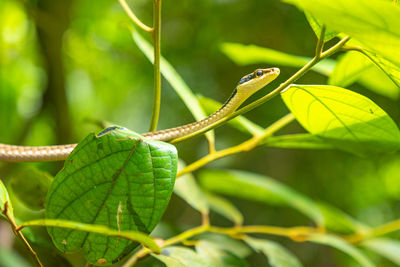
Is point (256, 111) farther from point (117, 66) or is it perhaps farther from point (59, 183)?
point (59, 183)

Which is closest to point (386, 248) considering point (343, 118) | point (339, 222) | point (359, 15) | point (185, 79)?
point (339, 222)

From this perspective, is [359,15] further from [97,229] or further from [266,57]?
[266,57]

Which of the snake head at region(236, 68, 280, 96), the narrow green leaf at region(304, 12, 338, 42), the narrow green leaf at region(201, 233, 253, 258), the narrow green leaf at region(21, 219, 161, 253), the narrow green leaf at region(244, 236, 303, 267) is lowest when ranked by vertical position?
the narrow green leaf at region(201, 233, 253, 258)

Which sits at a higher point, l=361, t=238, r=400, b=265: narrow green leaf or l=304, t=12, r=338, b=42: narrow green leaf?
l=304, t=12, r=338, b=42: narrow green leaf

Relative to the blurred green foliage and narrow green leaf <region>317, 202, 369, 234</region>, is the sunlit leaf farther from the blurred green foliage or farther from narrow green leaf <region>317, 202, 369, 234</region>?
the blurred green foliage

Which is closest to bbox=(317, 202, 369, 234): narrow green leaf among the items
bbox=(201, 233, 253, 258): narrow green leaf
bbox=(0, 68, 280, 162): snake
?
bbox=(201, 233, 253, 258): narrow green leaf

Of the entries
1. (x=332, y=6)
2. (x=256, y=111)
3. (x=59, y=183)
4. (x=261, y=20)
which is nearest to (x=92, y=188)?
(x=59, y=183)

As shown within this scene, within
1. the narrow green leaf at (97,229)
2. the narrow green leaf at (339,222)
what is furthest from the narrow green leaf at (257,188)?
the narrow green leaf at (97,229)

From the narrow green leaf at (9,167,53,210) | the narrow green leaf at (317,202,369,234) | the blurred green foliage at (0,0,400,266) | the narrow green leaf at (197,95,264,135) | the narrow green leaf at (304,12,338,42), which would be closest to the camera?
the narrow green leaf at (304,12,338,42)
